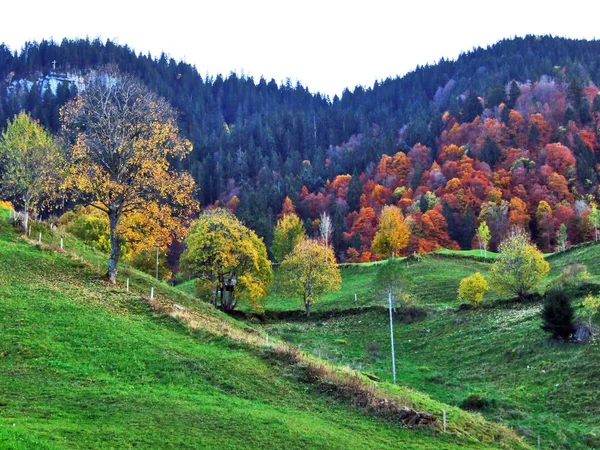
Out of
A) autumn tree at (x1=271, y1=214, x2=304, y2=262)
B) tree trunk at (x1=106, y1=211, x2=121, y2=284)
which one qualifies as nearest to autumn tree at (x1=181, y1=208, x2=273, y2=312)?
tree trunk at (x1=106, y1=211, x2=121, y2=284)

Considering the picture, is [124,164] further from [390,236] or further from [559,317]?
[390,236]

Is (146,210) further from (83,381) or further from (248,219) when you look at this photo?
(248,219)

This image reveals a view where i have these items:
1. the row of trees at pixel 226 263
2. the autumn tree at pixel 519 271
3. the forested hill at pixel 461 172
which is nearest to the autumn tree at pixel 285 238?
the forested hill at pixel 461 172

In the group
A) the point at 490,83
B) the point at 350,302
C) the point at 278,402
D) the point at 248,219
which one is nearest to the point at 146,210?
the point at 278,402

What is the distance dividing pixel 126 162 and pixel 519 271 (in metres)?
39.8

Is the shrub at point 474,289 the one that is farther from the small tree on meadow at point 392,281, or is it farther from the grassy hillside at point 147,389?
the grassy hillside at point 147,389

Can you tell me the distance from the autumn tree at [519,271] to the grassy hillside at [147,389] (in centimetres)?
3232

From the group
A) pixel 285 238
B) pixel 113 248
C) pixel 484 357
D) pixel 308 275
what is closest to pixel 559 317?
pixel 484 357

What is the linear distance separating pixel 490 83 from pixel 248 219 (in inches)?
4278

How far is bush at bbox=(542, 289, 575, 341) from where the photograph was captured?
40875 mm

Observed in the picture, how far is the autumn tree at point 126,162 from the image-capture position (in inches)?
1380

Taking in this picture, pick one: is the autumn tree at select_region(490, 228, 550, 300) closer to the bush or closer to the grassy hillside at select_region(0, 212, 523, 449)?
the bush

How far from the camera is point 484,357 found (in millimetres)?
43062

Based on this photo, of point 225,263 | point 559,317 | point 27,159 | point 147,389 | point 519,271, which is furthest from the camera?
point 225,263
